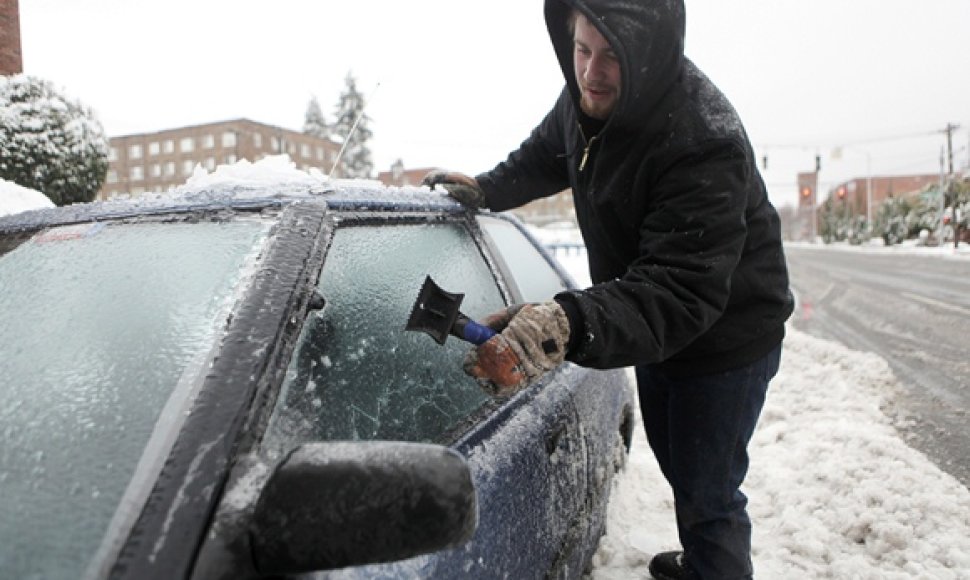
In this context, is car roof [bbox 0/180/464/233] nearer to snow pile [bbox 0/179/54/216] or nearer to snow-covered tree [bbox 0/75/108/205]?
snow pile [bbox 0/179/54/216]

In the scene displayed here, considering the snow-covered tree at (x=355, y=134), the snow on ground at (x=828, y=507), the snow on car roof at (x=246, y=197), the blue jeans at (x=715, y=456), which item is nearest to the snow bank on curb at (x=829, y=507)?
the snow on ground at (x=828, y=507)

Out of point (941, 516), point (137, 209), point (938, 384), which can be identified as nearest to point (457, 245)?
point (137, 209)

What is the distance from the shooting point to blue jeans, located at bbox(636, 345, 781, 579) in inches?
79.3

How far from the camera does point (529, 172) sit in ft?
8.80

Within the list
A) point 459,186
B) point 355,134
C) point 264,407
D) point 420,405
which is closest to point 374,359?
point 420,405

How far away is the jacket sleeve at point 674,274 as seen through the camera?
1515 mm

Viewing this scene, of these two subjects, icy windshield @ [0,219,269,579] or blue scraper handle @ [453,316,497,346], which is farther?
blue scraper handle @ [453,316,497,346]

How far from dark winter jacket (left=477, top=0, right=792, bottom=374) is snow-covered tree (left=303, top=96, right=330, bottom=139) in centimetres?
5523

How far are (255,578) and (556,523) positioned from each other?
992 mm

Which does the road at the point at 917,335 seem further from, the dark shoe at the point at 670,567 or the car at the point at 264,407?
the car at the point at 264,407

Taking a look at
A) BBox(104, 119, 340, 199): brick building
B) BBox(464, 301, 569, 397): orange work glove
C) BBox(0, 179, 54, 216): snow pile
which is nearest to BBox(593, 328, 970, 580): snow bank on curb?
BBox(464, 301, 569, 397): orange work glove

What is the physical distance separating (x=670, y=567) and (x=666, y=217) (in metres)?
1.38

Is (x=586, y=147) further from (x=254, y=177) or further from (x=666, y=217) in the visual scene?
(x=254, y=177)

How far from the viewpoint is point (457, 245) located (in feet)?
6.74
